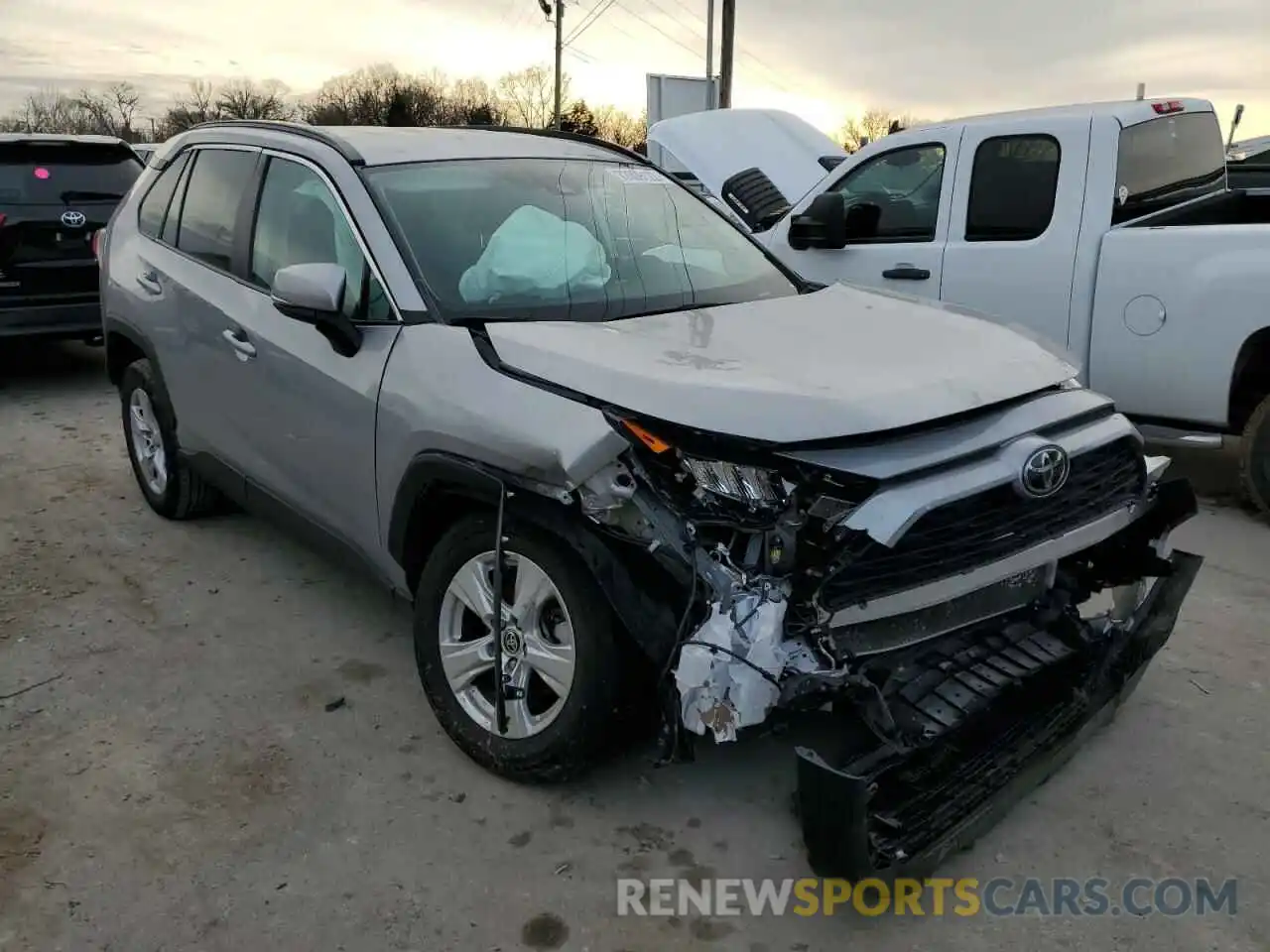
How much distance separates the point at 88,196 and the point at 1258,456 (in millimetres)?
8055

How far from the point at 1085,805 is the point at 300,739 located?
7.91ft

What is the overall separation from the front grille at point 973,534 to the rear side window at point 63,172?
762 centimetres

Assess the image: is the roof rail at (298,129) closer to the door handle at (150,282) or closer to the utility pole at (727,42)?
the door handle at (150,282)

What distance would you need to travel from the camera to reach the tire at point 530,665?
279 centimetres

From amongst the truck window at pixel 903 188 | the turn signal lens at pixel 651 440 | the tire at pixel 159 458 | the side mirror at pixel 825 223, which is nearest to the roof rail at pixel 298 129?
the tire at pixel 159 458

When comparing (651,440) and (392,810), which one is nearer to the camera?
(651,440)

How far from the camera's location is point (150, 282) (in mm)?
4855

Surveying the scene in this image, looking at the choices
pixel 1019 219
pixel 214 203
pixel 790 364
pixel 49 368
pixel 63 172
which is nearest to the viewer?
pixel 790 364

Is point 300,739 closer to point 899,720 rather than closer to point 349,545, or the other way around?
point 349,545

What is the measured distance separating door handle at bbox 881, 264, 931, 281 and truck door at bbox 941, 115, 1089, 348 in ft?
0.42

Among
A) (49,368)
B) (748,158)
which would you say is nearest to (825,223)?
(748,158)

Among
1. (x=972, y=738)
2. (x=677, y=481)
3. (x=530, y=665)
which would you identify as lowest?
(x=972, y=738)

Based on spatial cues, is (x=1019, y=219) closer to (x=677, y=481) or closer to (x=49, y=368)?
(x=677, y=481)

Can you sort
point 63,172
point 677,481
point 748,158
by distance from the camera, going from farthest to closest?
point 63,172 → point 748,158 → point 677,481
